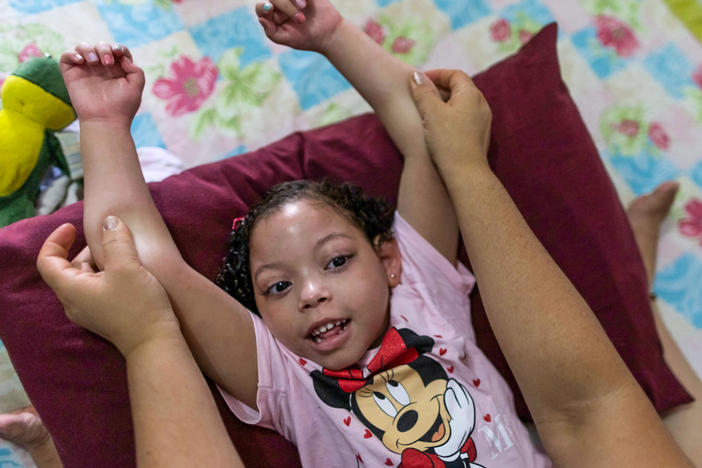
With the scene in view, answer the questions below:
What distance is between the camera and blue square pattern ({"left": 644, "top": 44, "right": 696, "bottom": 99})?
1698mm

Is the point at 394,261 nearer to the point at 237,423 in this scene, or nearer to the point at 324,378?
the point at 324,378

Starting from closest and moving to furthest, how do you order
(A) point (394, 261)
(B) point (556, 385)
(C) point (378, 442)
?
(B) point (556, 385)
(C) point (378, 442)
(A) point (394, 261)

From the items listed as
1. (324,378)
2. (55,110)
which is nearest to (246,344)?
(324,378)

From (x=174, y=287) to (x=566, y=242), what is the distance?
0.81 m

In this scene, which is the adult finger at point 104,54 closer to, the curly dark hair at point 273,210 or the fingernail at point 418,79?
the curly dark hair at point 273,210

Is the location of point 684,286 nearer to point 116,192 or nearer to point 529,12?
point 529,12

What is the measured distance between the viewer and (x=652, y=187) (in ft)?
5.36

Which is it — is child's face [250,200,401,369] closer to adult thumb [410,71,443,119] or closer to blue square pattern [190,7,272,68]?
adult thumb [410,71,443,119]

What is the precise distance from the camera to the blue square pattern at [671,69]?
1698mm

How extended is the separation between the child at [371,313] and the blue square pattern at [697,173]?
2.37 feet

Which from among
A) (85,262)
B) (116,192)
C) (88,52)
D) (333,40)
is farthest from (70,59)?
(333,40)

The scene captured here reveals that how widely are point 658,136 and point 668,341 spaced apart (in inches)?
21.3

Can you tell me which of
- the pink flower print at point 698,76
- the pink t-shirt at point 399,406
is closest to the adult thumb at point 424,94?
the pink t-shirt at point 399,406

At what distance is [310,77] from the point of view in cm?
168
